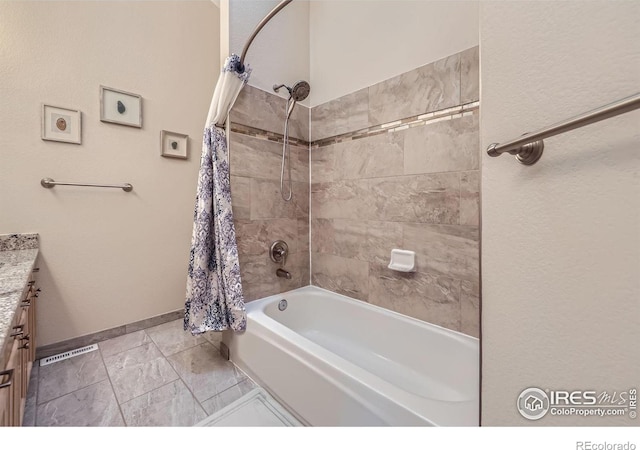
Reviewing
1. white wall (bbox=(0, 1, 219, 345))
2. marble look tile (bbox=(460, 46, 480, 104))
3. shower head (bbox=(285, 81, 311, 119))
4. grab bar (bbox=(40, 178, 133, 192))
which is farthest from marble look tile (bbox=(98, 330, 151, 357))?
marble look tile (bbox=(460, 46, 480, 104))

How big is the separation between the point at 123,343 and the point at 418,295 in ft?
6.51

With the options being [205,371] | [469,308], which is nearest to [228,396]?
[205,371]

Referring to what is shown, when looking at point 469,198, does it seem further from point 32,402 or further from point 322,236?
point 32,402

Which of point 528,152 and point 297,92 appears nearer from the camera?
point 528,152

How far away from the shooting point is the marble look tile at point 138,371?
1.27 metres

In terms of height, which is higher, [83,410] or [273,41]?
[273,41]

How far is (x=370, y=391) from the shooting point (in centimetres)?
85

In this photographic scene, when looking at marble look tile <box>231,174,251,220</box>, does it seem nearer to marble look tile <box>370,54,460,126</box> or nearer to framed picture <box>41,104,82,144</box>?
marble look tile <box>370,54,460,126</box>

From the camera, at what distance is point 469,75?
A: 121 cm

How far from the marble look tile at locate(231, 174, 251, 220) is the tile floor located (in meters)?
0.93

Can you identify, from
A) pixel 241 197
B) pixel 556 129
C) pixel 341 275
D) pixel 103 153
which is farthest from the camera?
pixel 341 275

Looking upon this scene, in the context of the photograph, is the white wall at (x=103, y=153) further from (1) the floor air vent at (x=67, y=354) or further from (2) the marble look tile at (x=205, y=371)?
(2) the marble look tile at (x=205, y=371)

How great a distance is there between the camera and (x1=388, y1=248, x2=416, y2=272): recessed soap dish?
1.41m
